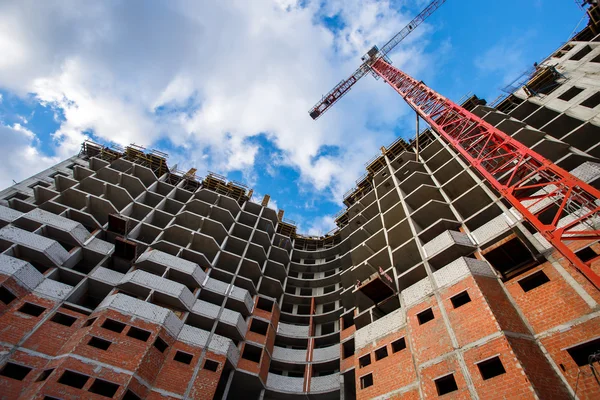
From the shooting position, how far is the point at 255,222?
38.7 meters

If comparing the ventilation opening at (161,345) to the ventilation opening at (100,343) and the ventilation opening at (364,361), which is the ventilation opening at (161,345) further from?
the ventilation opening at (364,361)

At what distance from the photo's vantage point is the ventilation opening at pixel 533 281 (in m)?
16.9

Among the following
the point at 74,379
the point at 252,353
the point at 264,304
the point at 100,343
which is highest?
the point at 264,304

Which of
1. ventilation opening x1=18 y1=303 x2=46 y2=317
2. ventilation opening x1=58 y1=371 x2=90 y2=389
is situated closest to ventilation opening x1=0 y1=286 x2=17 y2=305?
ventilation opening x1=18 y1=303 x2=46 y2=317

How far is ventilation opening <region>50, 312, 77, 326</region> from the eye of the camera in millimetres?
20672

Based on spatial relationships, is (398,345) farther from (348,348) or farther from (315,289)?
(315,289)

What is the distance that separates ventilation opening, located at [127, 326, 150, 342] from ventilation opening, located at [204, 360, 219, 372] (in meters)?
4.15

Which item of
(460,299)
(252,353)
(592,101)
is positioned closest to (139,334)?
(252,353)

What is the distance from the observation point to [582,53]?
34.2m

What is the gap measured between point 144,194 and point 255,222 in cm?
1227

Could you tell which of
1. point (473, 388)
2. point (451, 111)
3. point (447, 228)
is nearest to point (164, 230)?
point (447, 228)

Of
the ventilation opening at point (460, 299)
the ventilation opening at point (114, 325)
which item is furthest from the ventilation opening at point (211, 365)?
the ventilation opening at point (460, 299)

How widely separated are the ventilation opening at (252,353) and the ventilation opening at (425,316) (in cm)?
1314

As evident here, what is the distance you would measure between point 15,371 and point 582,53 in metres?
53.7
